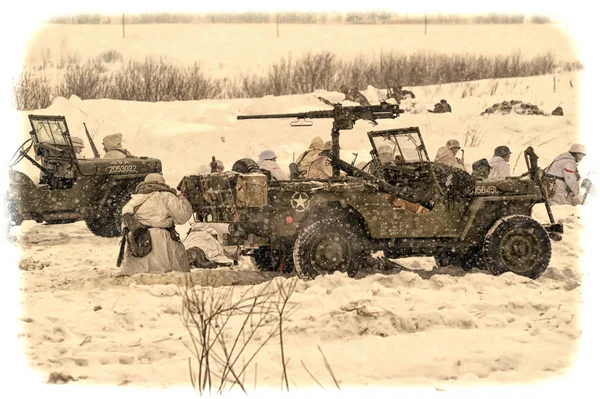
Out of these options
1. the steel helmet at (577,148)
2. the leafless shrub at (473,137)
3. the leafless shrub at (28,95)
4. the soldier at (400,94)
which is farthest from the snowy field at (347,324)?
the soldier at (400,94)

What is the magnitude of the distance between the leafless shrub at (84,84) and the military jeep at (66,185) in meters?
11.6

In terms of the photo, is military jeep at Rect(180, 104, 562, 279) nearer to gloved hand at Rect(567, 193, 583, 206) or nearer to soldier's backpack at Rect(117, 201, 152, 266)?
soldier's backpack at Rect(117, 201, 152, 266)

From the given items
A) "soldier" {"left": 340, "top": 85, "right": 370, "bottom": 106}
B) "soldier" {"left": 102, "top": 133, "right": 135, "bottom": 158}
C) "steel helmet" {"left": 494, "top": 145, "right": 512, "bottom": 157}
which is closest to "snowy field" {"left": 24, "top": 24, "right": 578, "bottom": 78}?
"soldier" {"left": 340, "top": 85, "right": 370, "bottom": 106}

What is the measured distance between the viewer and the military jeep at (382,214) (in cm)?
1123

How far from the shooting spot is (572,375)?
8.00m

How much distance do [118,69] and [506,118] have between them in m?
11.0

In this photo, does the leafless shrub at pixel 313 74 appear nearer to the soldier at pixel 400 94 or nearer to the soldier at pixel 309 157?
the soldier at pixel 400 94

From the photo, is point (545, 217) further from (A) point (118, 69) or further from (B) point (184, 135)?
(A) point (118, 69)

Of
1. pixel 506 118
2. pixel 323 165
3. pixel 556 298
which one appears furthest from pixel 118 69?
pixel 556 298

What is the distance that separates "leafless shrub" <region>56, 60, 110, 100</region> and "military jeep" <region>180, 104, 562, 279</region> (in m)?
15.8

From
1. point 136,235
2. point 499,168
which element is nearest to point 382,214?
point 136,235

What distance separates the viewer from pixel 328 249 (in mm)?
11320

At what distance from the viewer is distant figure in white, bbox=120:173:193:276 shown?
11.6m

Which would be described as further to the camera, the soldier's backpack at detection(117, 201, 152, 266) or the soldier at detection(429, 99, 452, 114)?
the soldier at detection(429, 99, 452, 114)
